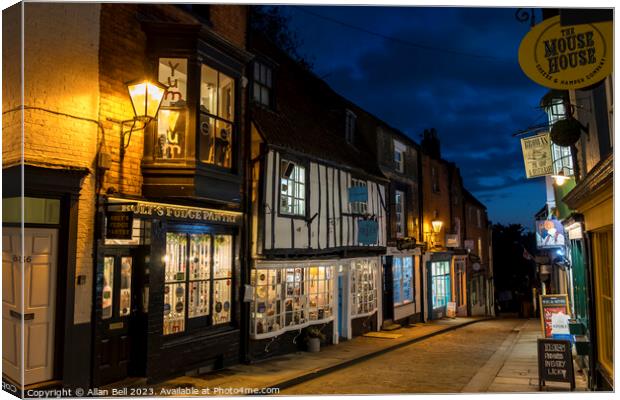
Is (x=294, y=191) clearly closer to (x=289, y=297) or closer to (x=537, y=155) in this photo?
(x=289, y=297)

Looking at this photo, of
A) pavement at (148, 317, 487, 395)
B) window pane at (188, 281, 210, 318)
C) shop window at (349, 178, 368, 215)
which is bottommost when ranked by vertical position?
pavement at (148, 317, 487, 395)

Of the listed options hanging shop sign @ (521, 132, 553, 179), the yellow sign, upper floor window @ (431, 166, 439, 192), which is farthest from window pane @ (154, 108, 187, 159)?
upper floor window @ (431, 166, 439, 192)

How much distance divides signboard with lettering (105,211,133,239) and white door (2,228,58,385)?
0.73 metres

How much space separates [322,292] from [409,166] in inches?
347

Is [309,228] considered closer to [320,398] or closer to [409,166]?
[320,398]

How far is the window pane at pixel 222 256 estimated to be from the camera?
10.2 m

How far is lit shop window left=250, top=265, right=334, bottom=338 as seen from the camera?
36.8ft

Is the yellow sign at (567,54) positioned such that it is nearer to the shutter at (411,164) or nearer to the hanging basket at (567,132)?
the hanging basket at (567,132)

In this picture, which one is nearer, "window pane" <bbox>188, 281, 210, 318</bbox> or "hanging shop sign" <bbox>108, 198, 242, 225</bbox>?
"hanging shop sign" <bbox>108, 198, 242, 225</bbox>

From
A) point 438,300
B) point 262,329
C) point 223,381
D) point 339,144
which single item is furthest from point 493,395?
point 438,300

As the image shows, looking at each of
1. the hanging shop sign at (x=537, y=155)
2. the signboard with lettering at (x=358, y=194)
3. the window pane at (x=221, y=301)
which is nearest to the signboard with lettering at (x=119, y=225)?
the window pane at (x=221, y=301)

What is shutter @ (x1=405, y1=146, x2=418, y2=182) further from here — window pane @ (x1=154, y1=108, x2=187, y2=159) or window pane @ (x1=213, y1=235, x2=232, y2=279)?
window pane @ (x1=154, y1=108, x2=187, y2=159)

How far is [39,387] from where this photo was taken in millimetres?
6957

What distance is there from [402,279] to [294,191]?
831 centimetres
